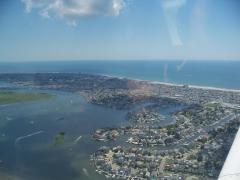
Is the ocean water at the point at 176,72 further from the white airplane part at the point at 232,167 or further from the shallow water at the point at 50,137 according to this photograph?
the white airplane part at the point at 232,167

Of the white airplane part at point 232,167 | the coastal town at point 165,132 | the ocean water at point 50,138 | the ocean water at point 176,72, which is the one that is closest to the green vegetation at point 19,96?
the ocean water at point 50,138

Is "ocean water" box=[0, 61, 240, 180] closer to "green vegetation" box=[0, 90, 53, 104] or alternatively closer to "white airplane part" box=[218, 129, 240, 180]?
"green vegetation" box=[0, 90, 53, 104]

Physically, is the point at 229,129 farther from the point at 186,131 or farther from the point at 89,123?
the point at 89,123

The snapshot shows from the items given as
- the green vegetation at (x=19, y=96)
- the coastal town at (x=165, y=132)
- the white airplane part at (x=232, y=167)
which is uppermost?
the white airplane part at (x=232, y=167)

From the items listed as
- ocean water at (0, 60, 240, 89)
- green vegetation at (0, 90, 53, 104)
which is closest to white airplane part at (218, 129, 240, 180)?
green vegetation at (0, 90, 53, 104)

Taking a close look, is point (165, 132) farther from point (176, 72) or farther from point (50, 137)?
point (176, 72)
